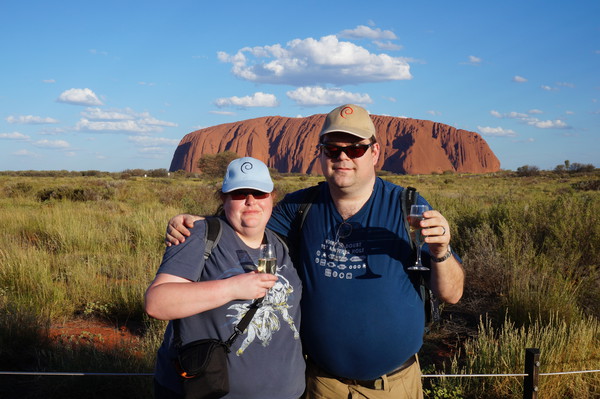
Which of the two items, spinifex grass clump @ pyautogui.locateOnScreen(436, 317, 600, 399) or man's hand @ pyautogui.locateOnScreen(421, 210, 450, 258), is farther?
spinifex grass clump @ pyautogui.locateOnScreen(436, 317, 600, 399)

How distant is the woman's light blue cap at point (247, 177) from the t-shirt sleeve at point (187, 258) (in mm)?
261

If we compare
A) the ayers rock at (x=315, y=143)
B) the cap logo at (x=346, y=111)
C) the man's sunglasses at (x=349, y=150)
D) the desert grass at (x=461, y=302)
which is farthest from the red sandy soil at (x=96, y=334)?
the ayers rock at (x=315, y=143)

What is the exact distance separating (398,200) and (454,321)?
11.7 feet

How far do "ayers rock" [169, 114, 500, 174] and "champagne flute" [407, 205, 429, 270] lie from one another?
132m

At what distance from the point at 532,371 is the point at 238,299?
7.15 ft

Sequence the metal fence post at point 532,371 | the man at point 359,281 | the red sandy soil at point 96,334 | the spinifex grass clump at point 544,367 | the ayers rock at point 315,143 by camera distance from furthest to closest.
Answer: the ayers rock at point 315,143
the red sandy soil at point 96,334
the spinifex grass clump at point 544,367
the metal fence post at point 532,371
the man at point 359,281

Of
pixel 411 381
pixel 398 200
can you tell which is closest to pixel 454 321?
pixel 411 381

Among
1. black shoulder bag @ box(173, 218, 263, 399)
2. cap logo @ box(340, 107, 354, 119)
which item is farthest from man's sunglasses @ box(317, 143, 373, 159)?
black shoulder bag @ box(173, 218, 263, 399)

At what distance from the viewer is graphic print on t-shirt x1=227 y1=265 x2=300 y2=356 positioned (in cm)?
206

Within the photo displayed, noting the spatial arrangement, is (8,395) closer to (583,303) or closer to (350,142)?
(350,142)

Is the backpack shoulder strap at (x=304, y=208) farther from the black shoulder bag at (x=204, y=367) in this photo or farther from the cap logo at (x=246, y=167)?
the black shoulder bag at (x=204, y=367)

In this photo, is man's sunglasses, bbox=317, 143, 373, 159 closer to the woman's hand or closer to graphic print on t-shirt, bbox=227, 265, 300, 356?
graphic print on t-shirt, bbox=227, 265, 300, 356

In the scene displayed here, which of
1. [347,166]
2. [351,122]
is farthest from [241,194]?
[351,122]

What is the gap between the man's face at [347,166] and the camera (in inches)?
98.0
